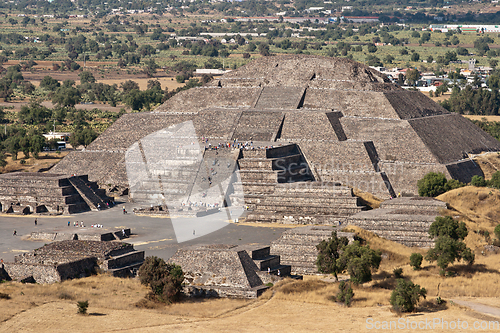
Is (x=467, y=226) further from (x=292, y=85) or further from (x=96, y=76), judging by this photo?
(x=96, y=76)

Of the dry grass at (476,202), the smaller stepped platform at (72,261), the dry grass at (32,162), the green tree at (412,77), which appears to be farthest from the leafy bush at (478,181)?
the green tree at (412,77)

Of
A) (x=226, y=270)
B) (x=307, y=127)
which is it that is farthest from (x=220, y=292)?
(x=307, y=127)

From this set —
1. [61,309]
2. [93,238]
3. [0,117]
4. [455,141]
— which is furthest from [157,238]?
[0,117]

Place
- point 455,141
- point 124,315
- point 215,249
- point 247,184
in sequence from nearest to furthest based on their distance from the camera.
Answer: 1. point 124,315
2. point 215,249
3. point 247,184
4. point 455,141

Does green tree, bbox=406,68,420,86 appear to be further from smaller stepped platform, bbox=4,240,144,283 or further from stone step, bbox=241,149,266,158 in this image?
smaller stepped platform, bbox=4,240,144,283

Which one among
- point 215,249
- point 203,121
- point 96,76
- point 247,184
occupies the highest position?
point 96,76

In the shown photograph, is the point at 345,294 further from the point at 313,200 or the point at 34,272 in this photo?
the point at 313,200
